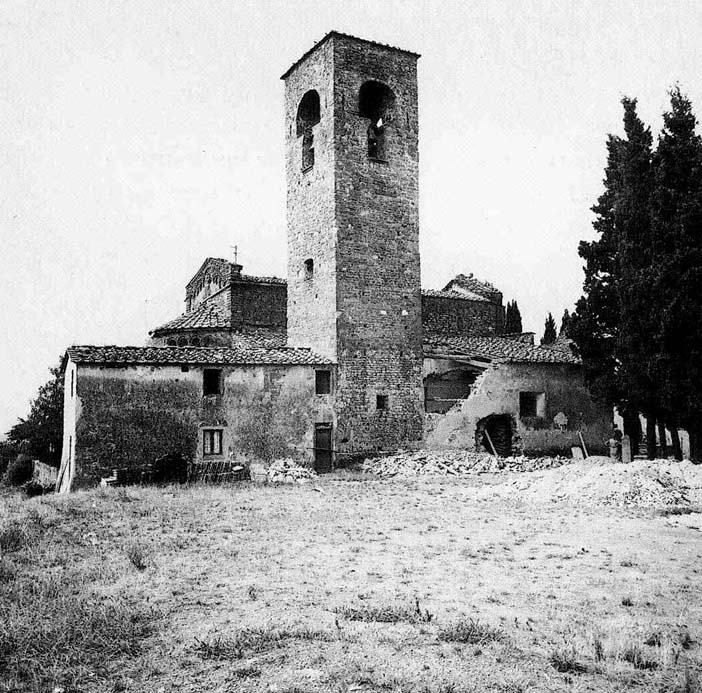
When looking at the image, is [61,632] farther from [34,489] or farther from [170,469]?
[34,489]

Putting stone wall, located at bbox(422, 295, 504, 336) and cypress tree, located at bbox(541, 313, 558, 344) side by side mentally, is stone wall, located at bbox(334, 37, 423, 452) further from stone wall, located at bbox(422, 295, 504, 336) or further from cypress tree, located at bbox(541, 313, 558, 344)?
cypress tree, located at bbox(541, 313, 558, 344)

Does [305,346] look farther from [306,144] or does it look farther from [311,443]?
[306,144]

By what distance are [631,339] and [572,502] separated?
693cm

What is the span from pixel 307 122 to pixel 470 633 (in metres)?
22.3

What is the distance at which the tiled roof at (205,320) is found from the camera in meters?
30.0

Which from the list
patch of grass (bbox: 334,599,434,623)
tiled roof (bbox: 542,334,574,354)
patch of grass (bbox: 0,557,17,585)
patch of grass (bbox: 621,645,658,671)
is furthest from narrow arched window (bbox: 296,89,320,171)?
patch of grass (bbox: 621,645,658,671)

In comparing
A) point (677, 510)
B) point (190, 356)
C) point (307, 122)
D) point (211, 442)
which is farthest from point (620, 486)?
point (307, 122)

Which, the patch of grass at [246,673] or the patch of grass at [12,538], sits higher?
the patch of grass at [12,538]

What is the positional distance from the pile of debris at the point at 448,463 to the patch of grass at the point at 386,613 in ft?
A: 46.2

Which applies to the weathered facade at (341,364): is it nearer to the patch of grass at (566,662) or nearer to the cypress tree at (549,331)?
the patch of grass at (566,662)

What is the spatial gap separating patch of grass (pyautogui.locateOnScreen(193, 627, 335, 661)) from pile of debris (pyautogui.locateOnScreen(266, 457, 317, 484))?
546 inches

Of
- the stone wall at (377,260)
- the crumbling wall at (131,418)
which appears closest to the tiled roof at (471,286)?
the stone wall at (377,260)

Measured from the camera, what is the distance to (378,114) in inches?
1020

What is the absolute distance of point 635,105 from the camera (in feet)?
72.9
